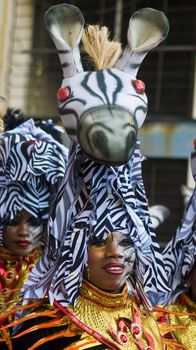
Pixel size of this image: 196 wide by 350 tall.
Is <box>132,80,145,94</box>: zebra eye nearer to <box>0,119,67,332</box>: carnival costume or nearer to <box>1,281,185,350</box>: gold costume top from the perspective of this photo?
<box>1,281,185,350</box>: gold costume top

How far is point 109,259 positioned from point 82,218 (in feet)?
0.60

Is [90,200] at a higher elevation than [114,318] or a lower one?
higher

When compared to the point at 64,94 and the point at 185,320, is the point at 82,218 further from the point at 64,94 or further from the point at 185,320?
the point at 185,320

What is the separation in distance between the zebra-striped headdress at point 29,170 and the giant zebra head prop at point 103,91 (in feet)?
3.73

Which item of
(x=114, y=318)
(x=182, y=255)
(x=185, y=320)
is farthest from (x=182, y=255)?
(x=114, y=318)

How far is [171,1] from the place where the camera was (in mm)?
9844

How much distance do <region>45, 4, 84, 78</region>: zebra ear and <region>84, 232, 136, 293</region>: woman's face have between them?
2.15 feet

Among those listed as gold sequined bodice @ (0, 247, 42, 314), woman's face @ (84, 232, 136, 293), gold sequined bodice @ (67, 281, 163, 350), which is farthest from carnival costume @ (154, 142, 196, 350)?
gold sequined bodice @ (0, 247, 42, 314)

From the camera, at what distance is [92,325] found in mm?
3232

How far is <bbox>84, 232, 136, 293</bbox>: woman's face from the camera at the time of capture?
324cm

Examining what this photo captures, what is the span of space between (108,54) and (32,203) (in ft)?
4.52

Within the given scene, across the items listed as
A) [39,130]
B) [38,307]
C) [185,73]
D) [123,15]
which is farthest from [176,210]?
[38,307]

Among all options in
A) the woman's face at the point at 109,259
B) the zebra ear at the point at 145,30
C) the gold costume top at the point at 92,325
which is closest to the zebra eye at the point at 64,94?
the zebra ear at the point at 145,30

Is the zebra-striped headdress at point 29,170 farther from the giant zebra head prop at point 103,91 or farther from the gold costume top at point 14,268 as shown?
the giant zebra head prop at point 103,91
